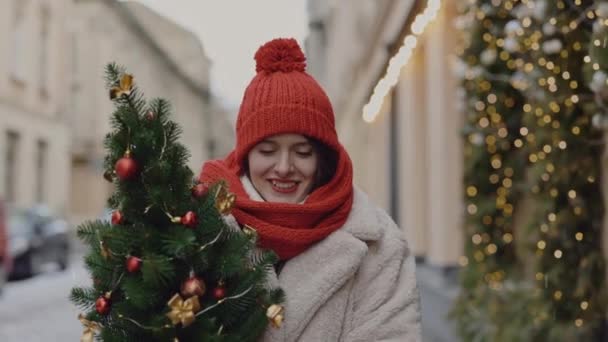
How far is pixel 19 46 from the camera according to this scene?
2631 centimetres

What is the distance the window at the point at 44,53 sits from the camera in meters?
28.1

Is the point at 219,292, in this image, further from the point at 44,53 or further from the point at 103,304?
the point at 44,53

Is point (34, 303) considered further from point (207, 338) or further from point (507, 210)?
point (207, 338)

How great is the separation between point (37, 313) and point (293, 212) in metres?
10.1

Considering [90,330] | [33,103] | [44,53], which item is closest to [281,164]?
[90,330]

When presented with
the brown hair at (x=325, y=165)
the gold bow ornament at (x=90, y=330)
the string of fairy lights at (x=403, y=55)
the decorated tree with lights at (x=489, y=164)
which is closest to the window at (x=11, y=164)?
the string of fairy lights at (x=403, y=55)

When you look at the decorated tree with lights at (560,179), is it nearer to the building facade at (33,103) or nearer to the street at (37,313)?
the street at (37,313)

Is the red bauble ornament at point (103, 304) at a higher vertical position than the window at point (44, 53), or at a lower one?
lower

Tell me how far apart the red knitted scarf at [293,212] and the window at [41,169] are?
87.2 ft

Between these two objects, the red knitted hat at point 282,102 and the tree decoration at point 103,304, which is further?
the red knitted hat at point 282,102

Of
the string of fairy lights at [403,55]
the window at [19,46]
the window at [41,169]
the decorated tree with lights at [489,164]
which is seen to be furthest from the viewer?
the window at [41,169]

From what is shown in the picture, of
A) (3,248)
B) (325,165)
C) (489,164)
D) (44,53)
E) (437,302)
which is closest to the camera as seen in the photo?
(325,165)

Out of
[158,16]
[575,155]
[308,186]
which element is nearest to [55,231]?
[575,155]

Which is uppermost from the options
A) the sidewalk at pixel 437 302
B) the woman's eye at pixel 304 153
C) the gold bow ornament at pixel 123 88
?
the gold bow ornament at pixel 123 88
